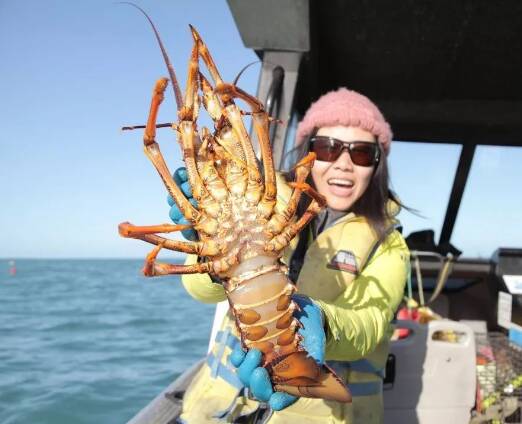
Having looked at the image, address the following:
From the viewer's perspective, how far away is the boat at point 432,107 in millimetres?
3525

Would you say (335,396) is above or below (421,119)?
below

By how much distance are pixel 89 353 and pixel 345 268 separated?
458 inches

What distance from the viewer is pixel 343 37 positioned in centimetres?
470

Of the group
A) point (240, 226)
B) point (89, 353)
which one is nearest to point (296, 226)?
point (240, 226)

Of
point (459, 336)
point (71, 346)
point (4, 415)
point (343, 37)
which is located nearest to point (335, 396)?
point (459, 336)

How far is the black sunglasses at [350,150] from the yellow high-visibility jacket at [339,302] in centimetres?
28

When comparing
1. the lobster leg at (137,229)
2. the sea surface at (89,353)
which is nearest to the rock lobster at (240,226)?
the lobster leg at (137,229)

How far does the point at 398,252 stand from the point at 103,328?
1492 centimetres

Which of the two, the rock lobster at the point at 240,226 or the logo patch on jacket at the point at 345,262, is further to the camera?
the logo patch on jacket at the point at 345,262

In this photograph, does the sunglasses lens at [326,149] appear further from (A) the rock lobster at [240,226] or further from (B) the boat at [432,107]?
(B) the boat at [432,107]

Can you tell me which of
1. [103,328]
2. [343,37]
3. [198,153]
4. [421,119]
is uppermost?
[343,37]

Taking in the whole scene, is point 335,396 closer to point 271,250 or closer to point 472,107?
point 271,250

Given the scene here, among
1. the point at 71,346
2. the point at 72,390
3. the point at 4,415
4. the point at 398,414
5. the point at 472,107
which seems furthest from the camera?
the point at 71,346

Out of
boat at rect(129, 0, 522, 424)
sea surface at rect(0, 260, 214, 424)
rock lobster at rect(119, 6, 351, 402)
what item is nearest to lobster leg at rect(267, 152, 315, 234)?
rock lobster at rect(119, 6, 351, 402)
